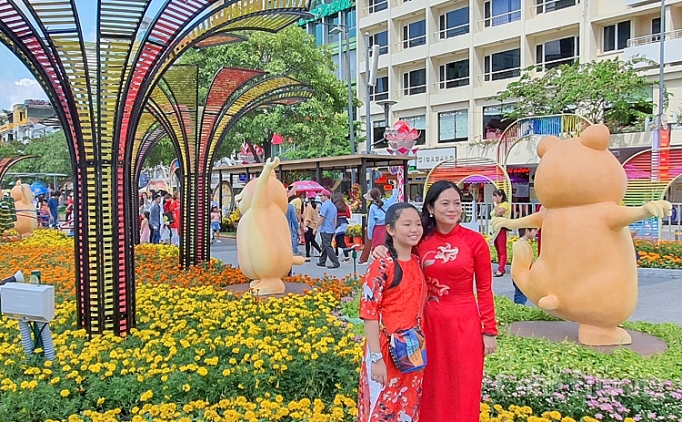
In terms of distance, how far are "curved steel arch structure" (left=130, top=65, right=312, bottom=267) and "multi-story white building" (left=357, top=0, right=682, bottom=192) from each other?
16.8 metres

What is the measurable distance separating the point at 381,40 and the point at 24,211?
2388cm

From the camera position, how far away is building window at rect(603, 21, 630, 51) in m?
24.7

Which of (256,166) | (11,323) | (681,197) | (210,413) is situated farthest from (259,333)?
(681,197)

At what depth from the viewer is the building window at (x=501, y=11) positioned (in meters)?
28.7

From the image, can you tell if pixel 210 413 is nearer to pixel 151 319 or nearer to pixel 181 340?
pixel 181 340

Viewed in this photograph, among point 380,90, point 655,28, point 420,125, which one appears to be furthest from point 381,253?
point 380,90

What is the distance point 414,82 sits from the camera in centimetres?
3359

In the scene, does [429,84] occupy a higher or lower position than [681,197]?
higher

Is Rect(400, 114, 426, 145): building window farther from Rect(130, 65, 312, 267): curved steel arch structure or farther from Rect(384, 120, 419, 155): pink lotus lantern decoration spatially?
Rect(130, 65, 312, 267): curved steel arch structure

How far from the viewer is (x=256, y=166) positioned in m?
21.0

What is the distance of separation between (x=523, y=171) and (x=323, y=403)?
2587 centimetres

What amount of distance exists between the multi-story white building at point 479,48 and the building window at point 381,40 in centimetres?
6

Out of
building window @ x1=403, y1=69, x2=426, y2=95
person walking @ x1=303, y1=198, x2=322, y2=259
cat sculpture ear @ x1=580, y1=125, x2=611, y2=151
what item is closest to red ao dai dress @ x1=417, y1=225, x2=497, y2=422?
cat sculpture ear @ x1=580, y1=125, x2=611, y2=151

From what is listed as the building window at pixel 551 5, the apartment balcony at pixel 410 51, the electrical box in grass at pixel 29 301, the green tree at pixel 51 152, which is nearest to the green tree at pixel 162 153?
the apartment balcony at pixel 410 51
